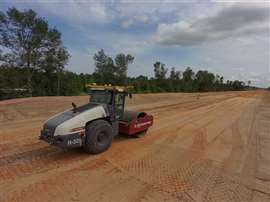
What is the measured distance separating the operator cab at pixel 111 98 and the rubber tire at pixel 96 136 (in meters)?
0.50

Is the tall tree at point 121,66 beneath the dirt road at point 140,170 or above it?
above

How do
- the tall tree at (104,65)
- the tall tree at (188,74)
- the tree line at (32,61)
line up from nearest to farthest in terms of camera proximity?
the tree line at (32,61), the tall tree at (104,65), the tall tree at (188,74)

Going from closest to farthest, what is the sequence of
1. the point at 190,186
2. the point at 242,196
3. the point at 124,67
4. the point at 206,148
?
the point at 242,196, the point at 190,186, the point at 206,148, the point at 124,67

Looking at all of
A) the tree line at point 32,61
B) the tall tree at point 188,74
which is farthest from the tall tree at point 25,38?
the tall tree at point 188,74

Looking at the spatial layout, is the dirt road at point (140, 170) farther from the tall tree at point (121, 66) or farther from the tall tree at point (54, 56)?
the tall tree at point (121, 66)

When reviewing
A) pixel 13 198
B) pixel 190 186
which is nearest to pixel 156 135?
pixel 190 186

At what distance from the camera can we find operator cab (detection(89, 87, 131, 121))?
237 inches

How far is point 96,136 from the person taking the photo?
532 cm

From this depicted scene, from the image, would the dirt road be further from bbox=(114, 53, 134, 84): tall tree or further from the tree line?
bbox=(114, 53, 134, 84): tall tree

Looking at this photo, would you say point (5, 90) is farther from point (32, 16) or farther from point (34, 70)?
point (32, 16)

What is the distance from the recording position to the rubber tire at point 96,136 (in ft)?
17.0

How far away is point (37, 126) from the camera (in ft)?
27.9

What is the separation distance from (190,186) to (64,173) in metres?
2.64

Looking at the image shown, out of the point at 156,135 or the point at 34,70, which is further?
the point at 34,70
